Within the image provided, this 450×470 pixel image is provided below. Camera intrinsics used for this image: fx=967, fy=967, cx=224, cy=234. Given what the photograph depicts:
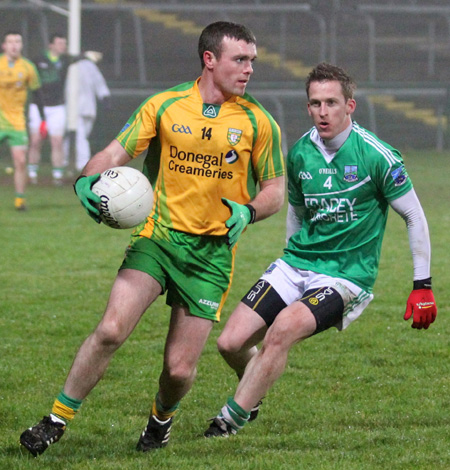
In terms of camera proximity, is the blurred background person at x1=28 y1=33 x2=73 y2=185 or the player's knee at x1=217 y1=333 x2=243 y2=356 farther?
the blurred background person at x1=28 y1=33 x2=73 y2=185

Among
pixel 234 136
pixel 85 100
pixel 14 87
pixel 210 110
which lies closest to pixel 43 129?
pixel 85 100

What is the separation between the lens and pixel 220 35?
5.36 meters

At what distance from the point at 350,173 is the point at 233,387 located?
1.81m

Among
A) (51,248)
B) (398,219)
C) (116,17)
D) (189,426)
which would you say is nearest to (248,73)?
(189,426)

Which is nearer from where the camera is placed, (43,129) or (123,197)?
(123,197)

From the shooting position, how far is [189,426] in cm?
566

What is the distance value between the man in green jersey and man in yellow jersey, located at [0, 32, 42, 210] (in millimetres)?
9406

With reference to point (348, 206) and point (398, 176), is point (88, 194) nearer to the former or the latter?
point (348, 206)

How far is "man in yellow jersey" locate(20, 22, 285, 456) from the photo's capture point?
522 centimetres

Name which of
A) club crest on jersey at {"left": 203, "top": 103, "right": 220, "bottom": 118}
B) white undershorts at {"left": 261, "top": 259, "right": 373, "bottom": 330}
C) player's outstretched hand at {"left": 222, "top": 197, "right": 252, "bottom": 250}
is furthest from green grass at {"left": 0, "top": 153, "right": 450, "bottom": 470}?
club crest on jersey at {"left": 203, "top": 103, "right": 220, "bottom": 118}

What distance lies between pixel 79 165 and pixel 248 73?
47.6 ft

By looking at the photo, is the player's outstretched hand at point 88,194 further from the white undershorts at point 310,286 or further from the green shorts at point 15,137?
the green shorts at point 15,137

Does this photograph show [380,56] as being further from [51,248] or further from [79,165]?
[51,248]

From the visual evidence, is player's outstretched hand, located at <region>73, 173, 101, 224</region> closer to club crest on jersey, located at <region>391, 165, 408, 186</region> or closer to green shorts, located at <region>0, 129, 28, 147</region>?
club crest on jersey, located at <region>391, 165, 408, 186</region>
